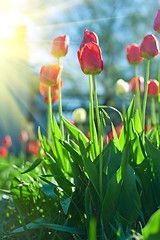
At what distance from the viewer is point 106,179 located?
874 millimetres

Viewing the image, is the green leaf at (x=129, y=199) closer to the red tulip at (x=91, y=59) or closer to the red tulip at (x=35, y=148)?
the red tulip at (x=91, y=59)

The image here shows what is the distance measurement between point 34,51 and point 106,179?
7.79m

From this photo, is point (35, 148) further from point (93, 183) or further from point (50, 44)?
point (50, 44)

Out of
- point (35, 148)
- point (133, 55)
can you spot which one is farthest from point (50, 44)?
point (133, 55)

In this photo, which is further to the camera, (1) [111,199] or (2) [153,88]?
(2) [153,88]

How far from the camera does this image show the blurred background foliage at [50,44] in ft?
23.5

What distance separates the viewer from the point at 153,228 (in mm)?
458

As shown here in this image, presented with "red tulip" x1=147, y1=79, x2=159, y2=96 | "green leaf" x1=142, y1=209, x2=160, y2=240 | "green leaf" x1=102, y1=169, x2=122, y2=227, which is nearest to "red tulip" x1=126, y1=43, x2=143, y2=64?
"red tulip" x1=147, y1=79, x2=159, y2=96

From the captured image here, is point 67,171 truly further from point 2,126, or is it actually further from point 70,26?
point 70,26

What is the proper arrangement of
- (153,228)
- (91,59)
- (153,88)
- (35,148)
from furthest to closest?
(35,148)
(153,88)
(91,59)
(153,228)

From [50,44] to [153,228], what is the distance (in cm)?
885

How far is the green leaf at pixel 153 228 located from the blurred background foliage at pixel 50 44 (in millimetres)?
6342

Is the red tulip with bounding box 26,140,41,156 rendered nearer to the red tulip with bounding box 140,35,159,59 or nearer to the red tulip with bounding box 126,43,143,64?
the red tulip with bounding box 126,43,143,64

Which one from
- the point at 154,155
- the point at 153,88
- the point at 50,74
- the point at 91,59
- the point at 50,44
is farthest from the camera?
the point at 50,44
